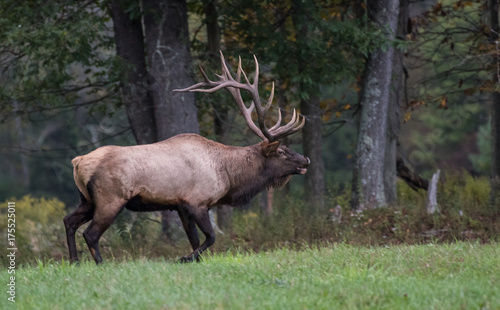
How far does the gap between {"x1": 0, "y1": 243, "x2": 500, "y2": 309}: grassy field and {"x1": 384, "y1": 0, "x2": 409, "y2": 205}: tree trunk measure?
687 cm

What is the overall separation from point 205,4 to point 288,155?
4.47 m

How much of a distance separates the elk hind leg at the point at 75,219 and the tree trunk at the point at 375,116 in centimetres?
624

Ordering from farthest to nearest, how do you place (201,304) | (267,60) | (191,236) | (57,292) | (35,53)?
(267,60) → (35,53) → (191,236) → (57,292) → (201,304)

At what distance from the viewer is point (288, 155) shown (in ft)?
32.3

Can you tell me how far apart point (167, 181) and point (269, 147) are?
67.5 inches

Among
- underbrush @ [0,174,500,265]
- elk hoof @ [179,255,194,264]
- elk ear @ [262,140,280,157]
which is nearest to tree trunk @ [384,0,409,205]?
underbrush @ [0,174,500,265]

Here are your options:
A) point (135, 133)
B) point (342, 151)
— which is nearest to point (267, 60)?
point (135, 133)

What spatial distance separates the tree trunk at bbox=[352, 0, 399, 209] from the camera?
13570 millimetres

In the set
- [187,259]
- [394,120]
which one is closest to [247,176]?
[187,259]

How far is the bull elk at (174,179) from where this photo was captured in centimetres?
833

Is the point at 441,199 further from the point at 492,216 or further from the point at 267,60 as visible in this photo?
the point at 267,60

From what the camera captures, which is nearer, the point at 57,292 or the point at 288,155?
the point at 57,292

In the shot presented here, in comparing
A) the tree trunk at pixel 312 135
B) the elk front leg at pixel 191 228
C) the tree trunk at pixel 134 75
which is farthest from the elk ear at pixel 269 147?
the tree trunk at pixel 312 135

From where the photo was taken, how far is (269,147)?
966 centimetres
